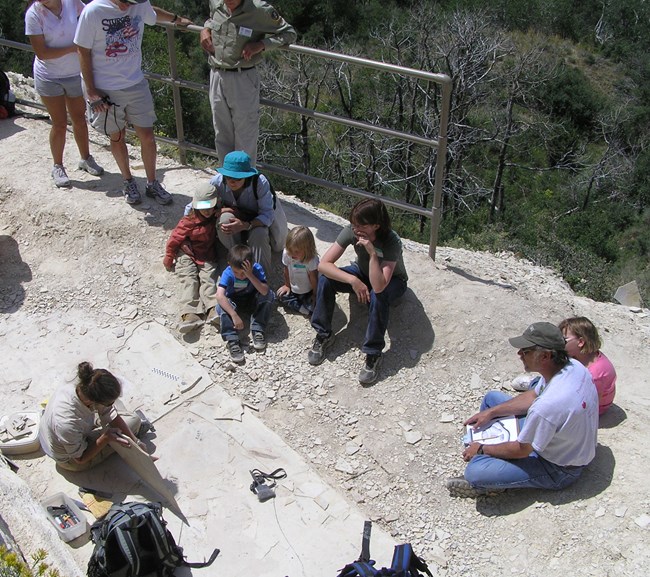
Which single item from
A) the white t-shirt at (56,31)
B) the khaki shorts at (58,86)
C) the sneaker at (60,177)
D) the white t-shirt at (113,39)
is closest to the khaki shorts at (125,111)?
the white t-shirt at (113,39)

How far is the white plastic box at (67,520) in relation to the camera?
11.5 ft

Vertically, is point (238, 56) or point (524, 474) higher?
point (238, 56)

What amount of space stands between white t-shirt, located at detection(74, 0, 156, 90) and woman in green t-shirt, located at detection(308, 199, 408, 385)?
2153mm

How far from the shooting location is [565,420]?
3.48m

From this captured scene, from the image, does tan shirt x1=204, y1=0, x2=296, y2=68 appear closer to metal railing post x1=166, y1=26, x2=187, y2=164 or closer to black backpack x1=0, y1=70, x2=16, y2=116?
metal railing post x1=166, y1=26, x2=187, y2=164

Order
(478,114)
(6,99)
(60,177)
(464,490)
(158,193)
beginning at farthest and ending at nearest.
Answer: (478,114)
(6,99)
(60,177)
(158,193)
(464,490)

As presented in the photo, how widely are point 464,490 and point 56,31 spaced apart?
442cm

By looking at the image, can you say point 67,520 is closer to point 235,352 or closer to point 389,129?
point 235,352

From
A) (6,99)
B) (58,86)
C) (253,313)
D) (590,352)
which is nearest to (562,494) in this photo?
(590,352)

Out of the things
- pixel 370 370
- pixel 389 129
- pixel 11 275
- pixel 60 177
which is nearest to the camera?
pixel 370 370

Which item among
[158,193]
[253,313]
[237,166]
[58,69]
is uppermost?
[58,69]

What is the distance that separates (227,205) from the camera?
511 centimetres

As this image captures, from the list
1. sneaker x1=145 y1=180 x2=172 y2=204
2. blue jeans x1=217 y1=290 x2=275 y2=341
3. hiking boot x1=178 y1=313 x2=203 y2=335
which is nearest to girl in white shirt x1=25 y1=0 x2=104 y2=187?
sneaker x1=145 y1=180 x2=172 y2=204

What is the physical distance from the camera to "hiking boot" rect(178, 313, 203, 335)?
488 centimetres
